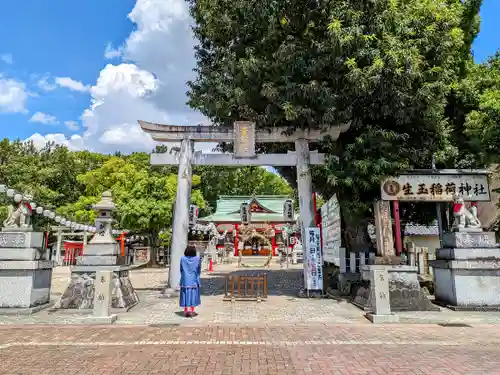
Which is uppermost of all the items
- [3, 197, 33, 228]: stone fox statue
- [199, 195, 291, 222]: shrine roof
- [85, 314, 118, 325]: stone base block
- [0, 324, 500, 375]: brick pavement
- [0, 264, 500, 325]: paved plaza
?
[199, 195, 291, 222]: shrine roof

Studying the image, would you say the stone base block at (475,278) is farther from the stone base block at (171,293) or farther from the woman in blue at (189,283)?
the stone base block at (171,293)

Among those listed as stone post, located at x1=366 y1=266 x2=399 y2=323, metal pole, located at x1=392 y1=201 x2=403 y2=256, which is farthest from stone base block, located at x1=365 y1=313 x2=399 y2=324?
metal pole, located at x1=392 y1=201 x2=403 y2=256

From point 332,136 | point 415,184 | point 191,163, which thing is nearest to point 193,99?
point 191,163

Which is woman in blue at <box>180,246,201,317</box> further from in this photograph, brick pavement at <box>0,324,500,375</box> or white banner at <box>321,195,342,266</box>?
white banner at <box>321,195,342,266</box>

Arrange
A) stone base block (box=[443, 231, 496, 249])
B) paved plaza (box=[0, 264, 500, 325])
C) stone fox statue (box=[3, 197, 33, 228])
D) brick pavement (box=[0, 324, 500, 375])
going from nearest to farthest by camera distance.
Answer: brick pavement (box=[0, 324, 500, 375]) < paved plaza (box=[0, 264, 500, 325]) < stone fox statue (box=[3, 197, 33, 228]) < stone base block (box=[443, 231, 496, 249])

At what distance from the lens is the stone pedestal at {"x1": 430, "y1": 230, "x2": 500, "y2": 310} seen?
952cm

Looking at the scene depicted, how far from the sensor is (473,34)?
14.3 meters

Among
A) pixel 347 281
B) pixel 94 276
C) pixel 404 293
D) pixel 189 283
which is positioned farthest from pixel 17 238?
pixel 404 293

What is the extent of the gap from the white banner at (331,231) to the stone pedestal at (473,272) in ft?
11.4

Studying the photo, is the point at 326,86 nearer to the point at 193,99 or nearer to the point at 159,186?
the point at 193,99

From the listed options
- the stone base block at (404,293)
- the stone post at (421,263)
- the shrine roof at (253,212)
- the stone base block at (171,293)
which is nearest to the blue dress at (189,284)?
the stone base block at (171,293)

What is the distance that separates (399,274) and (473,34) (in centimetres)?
1098

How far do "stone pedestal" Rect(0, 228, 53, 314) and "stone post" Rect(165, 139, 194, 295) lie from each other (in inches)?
153

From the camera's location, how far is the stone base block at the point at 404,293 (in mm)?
9383
